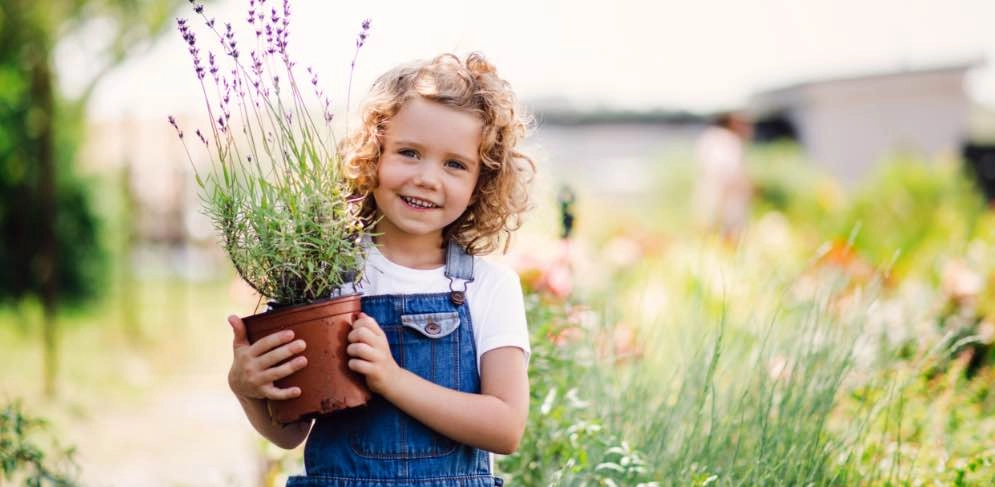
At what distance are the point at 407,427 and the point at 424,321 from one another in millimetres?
196

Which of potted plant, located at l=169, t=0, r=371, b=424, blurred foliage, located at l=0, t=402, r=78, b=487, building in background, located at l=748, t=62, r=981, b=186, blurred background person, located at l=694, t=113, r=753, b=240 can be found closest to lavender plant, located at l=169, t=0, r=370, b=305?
potted plant, located at l=169, t=0, r=371, b=424

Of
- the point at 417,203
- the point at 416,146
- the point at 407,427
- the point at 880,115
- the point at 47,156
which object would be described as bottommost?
the point at 407,427

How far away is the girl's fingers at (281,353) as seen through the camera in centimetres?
177

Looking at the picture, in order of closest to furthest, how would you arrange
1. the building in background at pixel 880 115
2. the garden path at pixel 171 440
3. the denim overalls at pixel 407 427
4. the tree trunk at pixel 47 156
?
the denim overalls at pixel 407 427
the garden path at pixel 171 440
the tree trunk at pixel 47 156
the building in background at pixel 880 115

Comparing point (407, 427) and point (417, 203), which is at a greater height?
point (417, 203)

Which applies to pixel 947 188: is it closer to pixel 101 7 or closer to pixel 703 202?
pixel 703 202

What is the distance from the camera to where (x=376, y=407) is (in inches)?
75.2

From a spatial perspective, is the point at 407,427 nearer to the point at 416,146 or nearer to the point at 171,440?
the point at 416,146

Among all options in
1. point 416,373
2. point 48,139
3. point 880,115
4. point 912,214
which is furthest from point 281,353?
point 880,115

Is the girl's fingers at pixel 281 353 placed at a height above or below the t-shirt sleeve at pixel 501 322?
below

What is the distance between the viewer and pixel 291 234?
5.86 feet

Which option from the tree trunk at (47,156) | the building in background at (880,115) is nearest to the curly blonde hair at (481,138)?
the tree trunk at (47,156)

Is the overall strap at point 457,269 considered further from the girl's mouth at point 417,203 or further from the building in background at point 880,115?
the building in background at point 880,115

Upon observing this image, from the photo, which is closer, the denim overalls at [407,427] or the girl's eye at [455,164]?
the denim overalls at [407,427]
